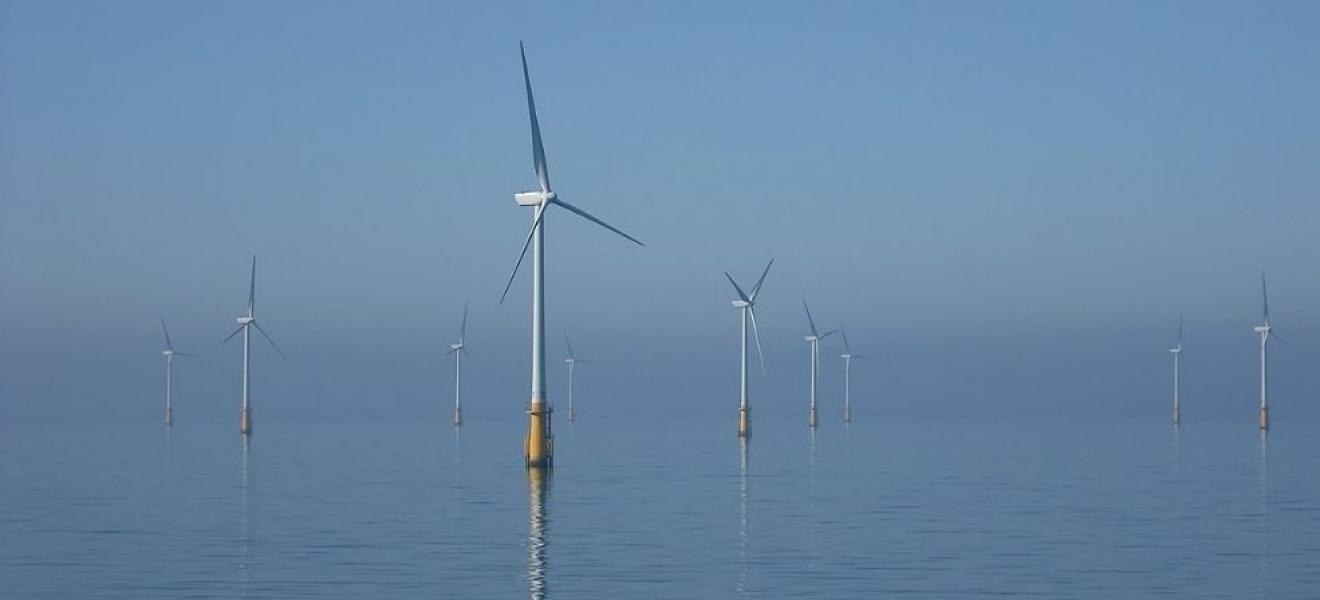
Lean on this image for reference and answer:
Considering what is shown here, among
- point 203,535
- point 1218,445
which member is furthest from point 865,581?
point 1218,445

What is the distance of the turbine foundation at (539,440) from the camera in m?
84.5

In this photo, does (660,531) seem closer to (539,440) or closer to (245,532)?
(245,532)

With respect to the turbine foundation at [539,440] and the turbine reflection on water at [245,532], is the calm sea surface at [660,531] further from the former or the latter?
the turbine foundation at [539,440]

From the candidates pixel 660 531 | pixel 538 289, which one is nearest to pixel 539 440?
pixel 538 289

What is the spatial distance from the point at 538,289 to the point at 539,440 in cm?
796

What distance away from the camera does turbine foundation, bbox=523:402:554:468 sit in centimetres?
8450

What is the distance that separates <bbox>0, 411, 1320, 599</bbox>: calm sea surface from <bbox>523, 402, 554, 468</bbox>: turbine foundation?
1811mm

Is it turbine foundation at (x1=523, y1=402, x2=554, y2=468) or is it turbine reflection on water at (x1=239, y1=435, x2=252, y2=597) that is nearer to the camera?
turbine reflection on water at (x1=239, y1=435, x2=252, y2=597)

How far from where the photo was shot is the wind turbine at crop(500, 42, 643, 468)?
82.3m

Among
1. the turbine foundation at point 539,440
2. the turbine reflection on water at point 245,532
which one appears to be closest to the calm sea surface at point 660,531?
the turbine reflection on water at point 245,532

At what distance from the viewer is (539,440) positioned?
86375 millimetres

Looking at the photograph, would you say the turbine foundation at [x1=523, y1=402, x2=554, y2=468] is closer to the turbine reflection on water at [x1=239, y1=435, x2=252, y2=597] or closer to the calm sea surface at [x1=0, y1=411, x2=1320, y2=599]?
the calm sea surface at [x1=0, y1=411, x2=1320, y2=599]

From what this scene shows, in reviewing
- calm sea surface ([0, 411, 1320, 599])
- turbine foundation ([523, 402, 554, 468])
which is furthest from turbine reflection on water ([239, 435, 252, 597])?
turbine foundation ([523, 402, 554, 468])

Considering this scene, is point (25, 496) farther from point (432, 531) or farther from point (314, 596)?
point (314, 596)
